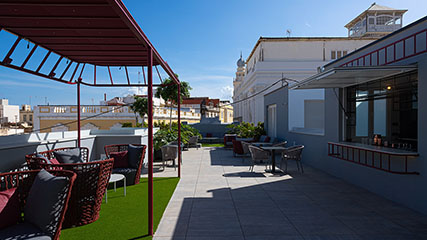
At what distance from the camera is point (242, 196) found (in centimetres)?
598

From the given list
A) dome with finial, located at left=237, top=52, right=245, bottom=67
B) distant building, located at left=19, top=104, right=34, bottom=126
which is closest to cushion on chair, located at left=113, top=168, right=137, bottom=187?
dome with finial, located at left=237, top=52, right=245, bottom=67

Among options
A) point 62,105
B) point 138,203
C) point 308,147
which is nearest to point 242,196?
point 138,203

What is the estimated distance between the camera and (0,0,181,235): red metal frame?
380 cm

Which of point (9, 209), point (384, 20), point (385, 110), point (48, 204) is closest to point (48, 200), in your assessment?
point (48, 204)

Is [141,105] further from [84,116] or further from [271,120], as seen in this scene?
[271,120]

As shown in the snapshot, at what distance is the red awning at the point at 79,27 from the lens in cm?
375

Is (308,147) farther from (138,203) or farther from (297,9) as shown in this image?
(138,203)

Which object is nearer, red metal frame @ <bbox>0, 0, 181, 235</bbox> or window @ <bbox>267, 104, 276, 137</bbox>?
red metal frame @ <bbox>0, 0, 181, 235</bbox>

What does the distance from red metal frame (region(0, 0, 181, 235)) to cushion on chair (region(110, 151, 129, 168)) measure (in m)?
2.32

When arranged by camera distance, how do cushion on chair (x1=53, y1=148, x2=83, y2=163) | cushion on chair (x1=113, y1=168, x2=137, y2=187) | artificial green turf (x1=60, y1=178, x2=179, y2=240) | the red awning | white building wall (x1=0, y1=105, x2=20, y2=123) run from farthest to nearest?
white building wall (x1=0, y1=105, x2=20, y2=123) → cushion on chair (x1=113, y1=168, x2=137, y2=187) → cushion on chair (x1=53, y1=148, x2=83, y2=163) → artificial green turf (x1=60, y1=178, x2=179, y2=240) → the red awning

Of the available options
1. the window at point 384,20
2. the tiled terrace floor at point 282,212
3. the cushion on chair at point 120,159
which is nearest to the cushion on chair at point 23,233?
the tiled terrace floor at point 282,212

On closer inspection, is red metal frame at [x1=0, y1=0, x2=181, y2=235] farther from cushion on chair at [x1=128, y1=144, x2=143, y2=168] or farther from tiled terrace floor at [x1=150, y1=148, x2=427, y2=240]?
cushion on chair at [x1=128, y1=144, x2=143, y2=168]

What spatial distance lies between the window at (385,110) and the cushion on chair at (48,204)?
18.9 feet

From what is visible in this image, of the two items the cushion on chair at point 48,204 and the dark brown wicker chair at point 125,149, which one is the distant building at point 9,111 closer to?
the dark brown wicker chair at point 125,149
